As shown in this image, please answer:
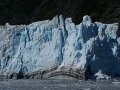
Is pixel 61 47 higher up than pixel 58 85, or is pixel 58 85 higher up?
pixel 61 47

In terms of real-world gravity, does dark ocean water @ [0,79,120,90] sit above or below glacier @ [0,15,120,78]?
below

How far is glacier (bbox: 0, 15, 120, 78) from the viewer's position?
28.1m

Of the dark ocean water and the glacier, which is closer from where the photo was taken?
the dark ocean water

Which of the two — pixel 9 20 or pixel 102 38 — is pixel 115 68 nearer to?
pixel 102 38

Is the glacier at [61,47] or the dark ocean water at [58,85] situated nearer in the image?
the dark ocean water at [58,85]

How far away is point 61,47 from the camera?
28891 mm

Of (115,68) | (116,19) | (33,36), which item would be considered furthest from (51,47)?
(116,19)

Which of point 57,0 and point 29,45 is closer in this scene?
point 29,45

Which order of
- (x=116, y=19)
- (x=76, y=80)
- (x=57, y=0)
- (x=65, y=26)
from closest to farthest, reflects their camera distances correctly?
(x=76, y=80) < (x=65, y=26) < (x=116, y=19) < (x=57, y=0)

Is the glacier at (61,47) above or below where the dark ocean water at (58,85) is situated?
above

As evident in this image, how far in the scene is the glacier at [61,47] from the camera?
28.1 meters

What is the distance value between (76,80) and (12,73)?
3.35m

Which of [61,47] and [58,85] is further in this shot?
[61,47]

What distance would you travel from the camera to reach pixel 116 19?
125ft
